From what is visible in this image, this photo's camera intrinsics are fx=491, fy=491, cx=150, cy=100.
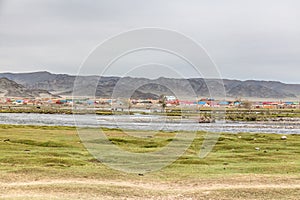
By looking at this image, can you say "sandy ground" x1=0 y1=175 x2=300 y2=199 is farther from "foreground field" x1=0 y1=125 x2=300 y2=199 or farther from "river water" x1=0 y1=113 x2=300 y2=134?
"river water" x1=0 y1=113 x2=300 y2=134

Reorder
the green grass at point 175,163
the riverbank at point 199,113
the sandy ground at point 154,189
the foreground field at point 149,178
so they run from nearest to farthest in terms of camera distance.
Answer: the sandy ground at point 154,189
the foreground field at point 149,178
the green grass at point 175,163
the riverbank at point 199,113

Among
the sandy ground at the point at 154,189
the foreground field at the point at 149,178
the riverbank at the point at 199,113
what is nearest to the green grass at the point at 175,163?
the foreground field at the point at 149,178

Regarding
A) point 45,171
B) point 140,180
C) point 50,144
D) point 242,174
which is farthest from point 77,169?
point 50,144

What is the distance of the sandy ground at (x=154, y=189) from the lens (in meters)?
18.4

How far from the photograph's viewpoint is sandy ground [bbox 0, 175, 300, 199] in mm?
18406

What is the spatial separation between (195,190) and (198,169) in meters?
5.90

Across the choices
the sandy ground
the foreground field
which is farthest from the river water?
the sandy ground

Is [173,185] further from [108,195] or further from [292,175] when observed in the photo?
[292,175]

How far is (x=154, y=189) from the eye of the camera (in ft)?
65.6

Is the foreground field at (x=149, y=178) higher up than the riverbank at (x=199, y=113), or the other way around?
the riverbank at (x=199, y=113)

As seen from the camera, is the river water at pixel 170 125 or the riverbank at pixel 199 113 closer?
the river water at pixel 170 125

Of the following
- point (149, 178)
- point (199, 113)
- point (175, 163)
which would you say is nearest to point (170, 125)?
point (199, 113)

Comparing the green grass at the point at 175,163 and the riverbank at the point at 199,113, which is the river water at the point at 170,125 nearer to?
the riverbank at the point at 199,113

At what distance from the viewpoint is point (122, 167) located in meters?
26.2
